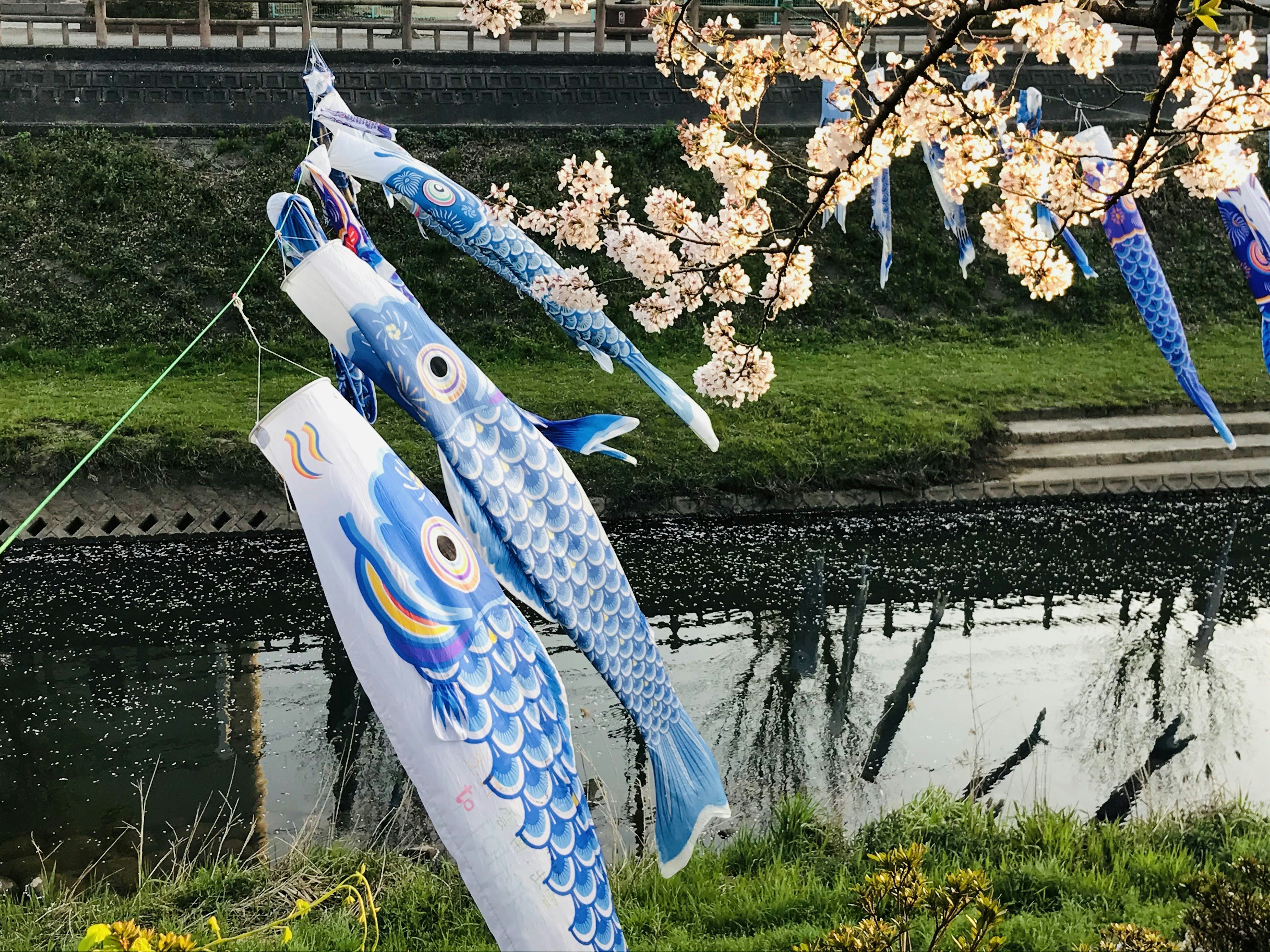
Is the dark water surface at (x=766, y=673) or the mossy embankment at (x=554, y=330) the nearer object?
the dark water surface at (x=766, y=673)

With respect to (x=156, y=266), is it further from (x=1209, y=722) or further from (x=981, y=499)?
(x=1209, y=722)

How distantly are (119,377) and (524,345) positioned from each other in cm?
418

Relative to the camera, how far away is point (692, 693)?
310 inches

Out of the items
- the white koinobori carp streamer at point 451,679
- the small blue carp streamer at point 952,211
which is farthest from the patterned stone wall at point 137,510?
the small blue carp streamer at point 952,211

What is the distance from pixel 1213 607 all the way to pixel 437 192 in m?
7.06

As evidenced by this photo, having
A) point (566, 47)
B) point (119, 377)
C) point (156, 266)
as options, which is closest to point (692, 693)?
point (119, 377)

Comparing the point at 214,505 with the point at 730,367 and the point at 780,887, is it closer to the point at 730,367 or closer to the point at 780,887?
the point at 730,367

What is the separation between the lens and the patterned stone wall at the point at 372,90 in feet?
45.5

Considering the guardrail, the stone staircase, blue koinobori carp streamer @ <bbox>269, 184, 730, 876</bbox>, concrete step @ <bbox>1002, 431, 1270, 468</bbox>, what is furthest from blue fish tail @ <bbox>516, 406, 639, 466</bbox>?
the guardrail

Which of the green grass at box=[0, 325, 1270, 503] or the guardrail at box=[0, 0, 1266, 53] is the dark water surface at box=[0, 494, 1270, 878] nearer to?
the green grass at box=[0, 325, 1270, 503]

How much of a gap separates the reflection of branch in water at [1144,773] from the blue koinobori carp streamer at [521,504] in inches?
120

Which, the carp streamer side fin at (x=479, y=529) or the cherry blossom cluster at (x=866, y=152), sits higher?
the cherry blossom cluster at (x=866, y=152)

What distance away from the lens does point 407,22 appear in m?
14.7

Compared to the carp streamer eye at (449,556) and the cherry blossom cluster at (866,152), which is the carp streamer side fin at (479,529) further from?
the cherry blossom cluster at (866,152)
